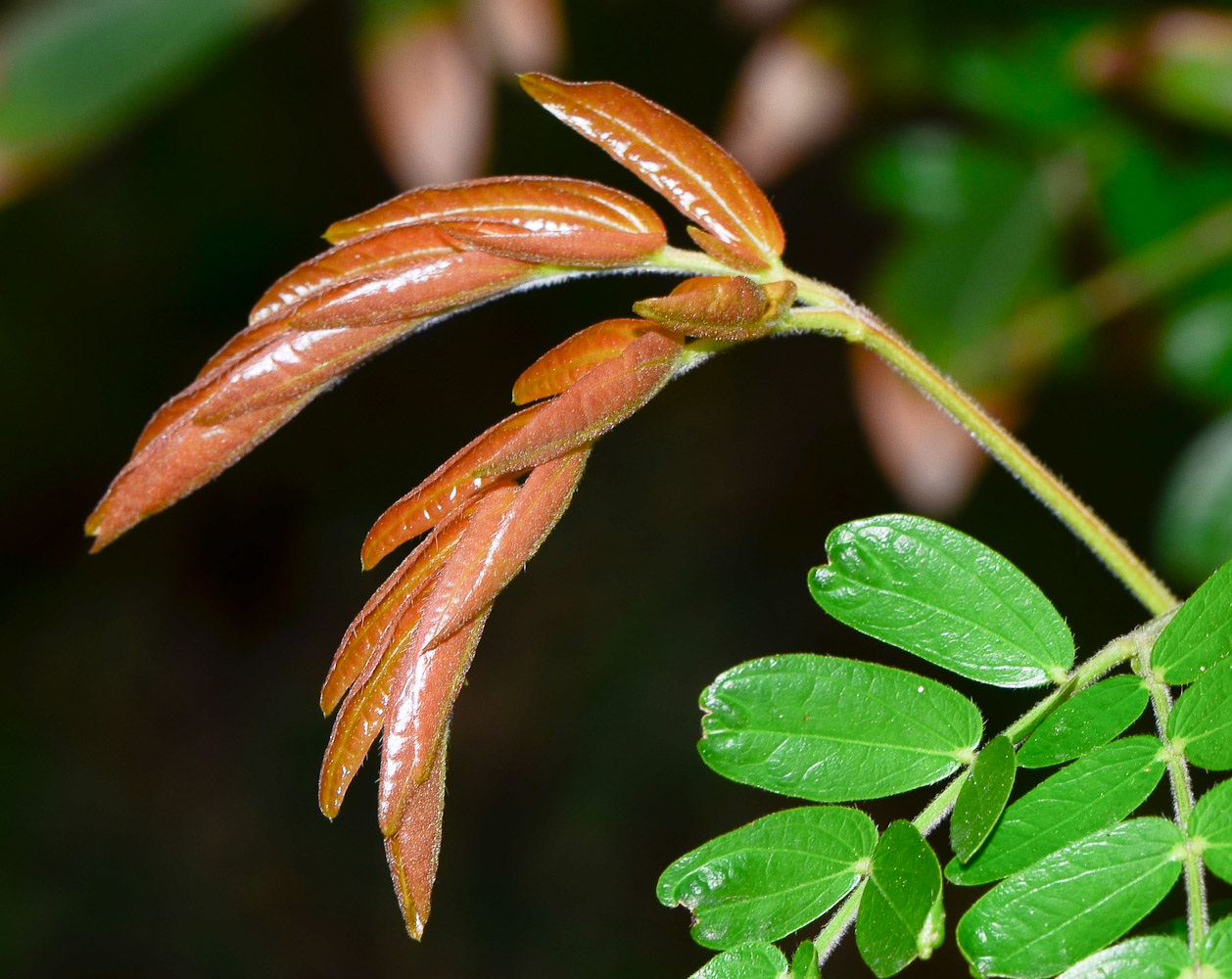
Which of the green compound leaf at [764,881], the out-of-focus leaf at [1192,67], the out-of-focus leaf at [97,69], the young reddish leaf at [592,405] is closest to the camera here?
the young reddish leaf at [592,405]

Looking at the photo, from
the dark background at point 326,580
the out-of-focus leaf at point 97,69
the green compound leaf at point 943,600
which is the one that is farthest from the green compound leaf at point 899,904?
the dark background at point 326,580

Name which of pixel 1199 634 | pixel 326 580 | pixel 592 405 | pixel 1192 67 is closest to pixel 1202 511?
pixel 1192 67

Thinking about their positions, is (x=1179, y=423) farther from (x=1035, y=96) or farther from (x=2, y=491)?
(x=2, y=491)

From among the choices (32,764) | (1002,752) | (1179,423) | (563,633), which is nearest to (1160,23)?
(1179,423)

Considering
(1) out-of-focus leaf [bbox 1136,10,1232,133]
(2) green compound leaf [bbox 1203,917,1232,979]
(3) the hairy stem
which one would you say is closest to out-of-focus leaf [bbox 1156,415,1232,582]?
(1) out-of-focus leaf [bbox 1136,10,1232,133]

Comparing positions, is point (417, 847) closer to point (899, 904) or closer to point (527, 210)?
point (899, 904)

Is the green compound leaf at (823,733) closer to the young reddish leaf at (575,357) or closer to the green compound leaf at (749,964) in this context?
the green compound leaf at (749,964)

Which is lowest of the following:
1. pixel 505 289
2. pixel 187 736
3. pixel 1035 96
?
pixel 187 736
